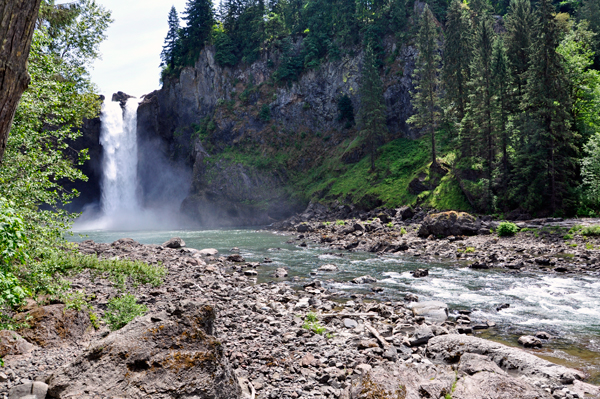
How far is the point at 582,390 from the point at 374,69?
56090 millimetres

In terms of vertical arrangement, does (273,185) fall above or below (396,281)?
above

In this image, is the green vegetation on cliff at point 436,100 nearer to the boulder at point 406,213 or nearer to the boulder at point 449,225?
the boulder at point 406,213

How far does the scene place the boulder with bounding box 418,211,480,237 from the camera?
2855 centimetres

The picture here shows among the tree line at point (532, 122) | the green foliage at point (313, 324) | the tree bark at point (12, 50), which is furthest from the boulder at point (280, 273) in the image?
the tree line at point (532, 122)

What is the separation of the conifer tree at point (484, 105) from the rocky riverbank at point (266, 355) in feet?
98.8

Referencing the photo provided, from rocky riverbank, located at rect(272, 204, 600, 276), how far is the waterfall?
50.4 meters

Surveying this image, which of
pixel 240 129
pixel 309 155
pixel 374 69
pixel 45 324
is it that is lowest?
pixel 45 324

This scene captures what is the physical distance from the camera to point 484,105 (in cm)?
3772

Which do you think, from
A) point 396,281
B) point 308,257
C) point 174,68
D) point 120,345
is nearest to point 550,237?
point 396,281

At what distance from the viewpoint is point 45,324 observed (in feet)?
26.2

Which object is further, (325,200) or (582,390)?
(325,200)

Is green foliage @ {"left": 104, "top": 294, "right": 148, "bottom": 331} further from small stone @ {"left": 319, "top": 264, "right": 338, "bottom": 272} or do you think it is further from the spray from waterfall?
the spray from waterfall

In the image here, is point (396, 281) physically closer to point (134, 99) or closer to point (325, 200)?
point (325, 200)

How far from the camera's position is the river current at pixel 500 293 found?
966 centimetres
